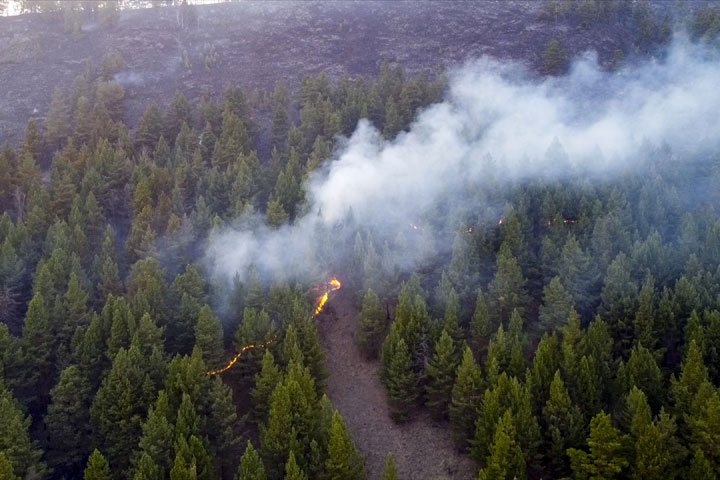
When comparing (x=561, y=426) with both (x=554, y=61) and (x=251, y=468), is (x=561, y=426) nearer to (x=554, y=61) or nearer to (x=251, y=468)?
(x=251, y=468)

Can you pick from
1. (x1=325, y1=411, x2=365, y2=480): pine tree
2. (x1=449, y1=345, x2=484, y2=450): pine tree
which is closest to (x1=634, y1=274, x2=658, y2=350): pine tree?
(x1=449, y1=345, x2=484, y2=450): pine tree

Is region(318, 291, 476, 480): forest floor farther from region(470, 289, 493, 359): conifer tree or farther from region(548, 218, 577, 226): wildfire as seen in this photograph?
region(548, 218, 577, 226): wildfire

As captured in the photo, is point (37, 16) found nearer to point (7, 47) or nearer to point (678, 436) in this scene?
point (7, 47)

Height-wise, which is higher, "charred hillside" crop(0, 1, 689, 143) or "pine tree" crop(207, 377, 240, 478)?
"charred hillside" crop(0, 1, 689, 143)

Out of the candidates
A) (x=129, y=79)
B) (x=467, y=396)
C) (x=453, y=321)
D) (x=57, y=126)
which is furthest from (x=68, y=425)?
(x=129, y=79)

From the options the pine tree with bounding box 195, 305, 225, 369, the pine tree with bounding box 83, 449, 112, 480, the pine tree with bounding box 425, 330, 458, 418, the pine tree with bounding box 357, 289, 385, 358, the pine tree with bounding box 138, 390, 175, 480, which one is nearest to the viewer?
the pine tree with bounding box 83, 449, 112, 480

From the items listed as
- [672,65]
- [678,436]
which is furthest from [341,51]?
[678,436]

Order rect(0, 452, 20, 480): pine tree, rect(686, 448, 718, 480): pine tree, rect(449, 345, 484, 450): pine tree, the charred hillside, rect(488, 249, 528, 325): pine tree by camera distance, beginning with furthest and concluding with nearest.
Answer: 1. the charred hillside
2. rect(488, 249, 528, 325): pine tree
3. rect(449, 345, 484, 450): pine tree
4. rect(0, 452, 20, 480): pine tree
5. rect(686, 448, 718, 480): pine tree

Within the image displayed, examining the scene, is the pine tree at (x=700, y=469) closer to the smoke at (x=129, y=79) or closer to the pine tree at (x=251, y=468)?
the pine tree at (x=251, y=468)
